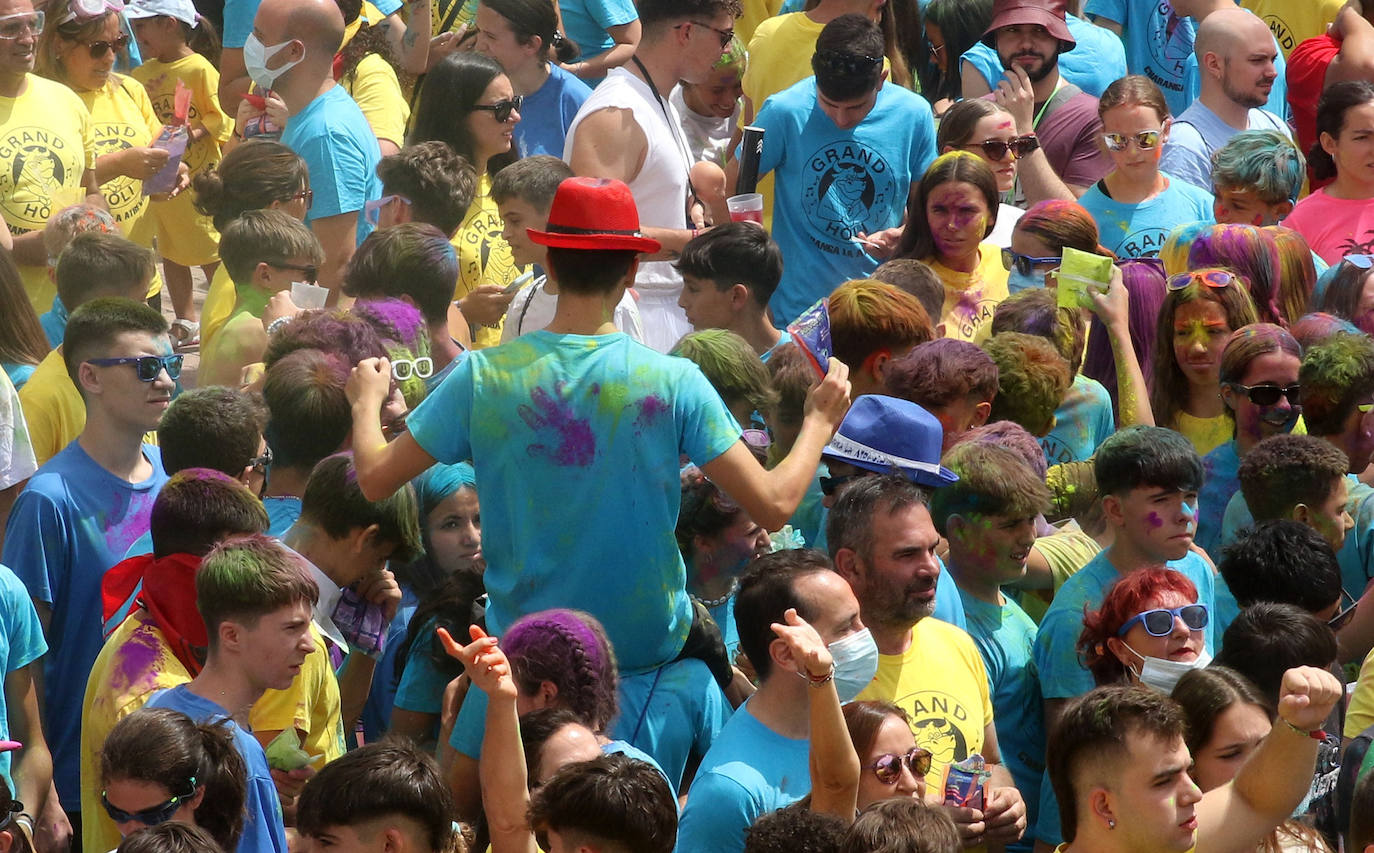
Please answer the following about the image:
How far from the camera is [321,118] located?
7.66 m

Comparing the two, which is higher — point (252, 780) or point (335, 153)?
point (252, 780)

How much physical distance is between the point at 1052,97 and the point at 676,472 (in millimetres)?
5042

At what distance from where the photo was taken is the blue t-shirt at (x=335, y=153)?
7574mm

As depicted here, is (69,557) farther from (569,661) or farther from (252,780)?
(569,661)

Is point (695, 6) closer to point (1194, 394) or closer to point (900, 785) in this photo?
point (1194, 394)

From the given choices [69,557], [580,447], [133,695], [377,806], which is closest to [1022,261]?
[580,447]

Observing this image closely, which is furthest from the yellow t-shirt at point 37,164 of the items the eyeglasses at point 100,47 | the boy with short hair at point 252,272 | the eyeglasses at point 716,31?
the eyeglasses at point 716,31

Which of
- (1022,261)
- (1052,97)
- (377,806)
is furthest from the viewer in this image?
(1052,97)

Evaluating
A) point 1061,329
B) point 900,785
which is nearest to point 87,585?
point 900,785

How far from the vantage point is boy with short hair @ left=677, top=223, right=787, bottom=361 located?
6613mm

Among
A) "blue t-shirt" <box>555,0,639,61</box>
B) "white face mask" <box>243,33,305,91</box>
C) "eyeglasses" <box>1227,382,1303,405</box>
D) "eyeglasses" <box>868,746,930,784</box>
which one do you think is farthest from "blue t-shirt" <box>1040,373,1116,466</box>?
"blue t-shirt" <box>555,0,639,61</box>

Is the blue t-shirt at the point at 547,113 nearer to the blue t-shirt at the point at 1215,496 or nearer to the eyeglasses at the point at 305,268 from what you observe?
the eyeglasses at the point at 305,268

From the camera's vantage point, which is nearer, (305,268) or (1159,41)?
(305,268)

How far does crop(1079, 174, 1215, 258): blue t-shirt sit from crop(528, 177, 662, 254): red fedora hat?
12.0ft
